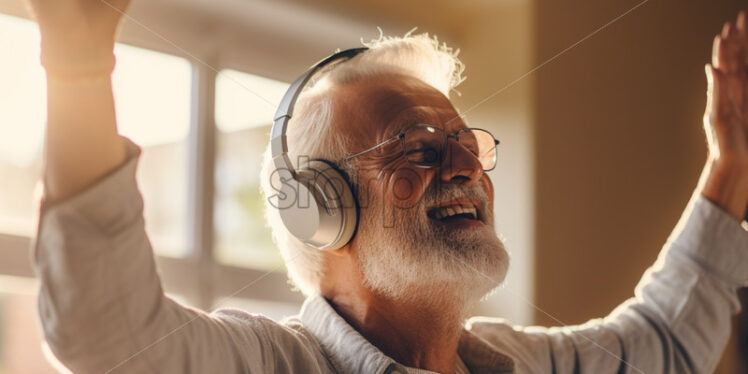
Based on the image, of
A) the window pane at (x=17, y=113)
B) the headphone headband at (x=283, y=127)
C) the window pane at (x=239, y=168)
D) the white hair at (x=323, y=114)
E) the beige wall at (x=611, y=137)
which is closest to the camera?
the headphone headband at (x=283, y=127)

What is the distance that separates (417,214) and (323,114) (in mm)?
184

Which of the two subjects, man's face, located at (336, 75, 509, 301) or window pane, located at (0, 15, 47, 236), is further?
window pane, located at (0, 15, 47, 236)

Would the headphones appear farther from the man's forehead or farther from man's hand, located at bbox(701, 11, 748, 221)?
man's hand, located at bbox(701, 11, 748, 221)

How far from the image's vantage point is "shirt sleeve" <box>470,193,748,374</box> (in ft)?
2.95

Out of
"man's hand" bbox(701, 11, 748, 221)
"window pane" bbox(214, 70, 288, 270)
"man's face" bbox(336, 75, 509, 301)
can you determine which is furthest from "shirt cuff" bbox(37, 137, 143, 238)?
"window pane" bbox(214, 70, 288, 270)

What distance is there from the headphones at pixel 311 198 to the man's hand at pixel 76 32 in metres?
0.33

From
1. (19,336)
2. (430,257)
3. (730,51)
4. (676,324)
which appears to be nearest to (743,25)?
(730,51)

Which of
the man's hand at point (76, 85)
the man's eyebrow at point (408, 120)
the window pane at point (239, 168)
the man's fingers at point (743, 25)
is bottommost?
the window pane at point (239, 168)

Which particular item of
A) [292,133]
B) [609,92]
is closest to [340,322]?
[292,133]

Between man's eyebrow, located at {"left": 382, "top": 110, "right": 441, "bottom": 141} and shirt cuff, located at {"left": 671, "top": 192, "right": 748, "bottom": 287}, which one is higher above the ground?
man's eyebrow, located at {"left": 382, "top": 110, "right": 441, "bottom": 141}

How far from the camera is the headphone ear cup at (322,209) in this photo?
0.75 m

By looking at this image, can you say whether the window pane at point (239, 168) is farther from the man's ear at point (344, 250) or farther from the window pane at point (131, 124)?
the man's ear at point (344, 250)

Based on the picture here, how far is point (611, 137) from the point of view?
5.58ft

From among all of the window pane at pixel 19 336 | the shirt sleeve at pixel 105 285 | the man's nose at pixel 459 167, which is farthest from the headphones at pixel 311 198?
the window pane at pixel 19 336
